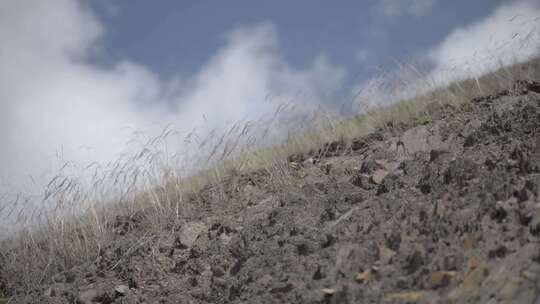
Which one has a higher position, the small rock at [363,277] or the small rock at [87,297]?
the small rock at [87,297]

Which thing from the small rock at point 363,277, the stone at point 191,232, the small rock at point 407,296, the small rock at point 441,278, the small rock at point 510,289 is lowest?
the small rock at point 510,289

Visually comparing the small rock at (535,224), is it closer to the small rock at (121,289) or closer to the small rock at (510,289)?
the small rock at (510,289)

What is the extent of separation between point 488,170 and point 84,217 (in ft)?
15.7

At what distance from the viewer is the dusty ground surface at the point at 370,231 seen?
10.5 ft

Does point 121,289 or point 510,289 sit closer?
point 510,289

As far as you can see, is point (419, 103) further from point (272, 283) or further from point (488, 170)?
point (272, 283)

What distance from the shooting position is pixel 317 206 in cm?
481

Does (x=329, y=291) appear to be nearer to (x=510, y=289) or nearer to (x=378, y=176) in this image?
(x=510, y=289)

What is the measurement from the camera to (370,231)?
396 cm

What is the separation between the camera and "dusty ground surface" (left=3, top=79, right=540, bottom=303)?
3.20 m

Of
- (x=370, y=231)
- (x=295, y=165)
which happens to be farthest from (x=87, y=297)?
(x=370, y=231)

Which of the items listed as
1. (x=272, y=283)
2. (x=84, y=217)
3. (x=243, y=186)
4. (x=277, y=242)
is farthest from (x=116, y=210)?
(x=272, y=283)

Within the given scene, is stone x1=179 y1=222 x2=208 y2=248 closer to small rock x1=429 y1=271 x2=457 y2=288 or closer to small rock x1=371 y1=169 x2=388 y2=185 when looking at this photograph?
small rock x1=371 y1=169 x2=388 y2=185

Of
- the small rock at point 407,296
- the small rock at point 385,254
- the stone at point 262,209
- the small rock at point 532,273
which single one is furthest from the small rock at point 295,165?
the small rock at point 532,273
